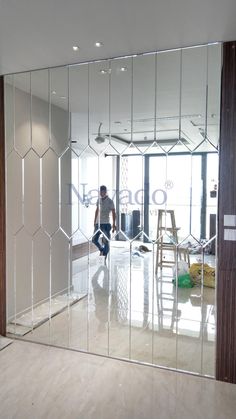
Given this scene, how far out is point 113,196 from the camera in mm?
3074

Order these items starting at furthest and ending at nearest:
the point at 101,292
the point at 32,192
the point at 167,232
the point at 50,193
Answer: the point at 101,292
the point at 50,193
the point at 32,192
the point at 167,232

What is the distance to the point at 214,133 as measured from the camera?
8.29 ft

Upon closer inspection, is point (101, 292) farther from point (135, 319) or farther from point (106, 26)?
point (106, 26)

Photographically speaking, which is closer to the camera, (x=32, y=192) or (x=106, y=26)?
(x=106, y=26)

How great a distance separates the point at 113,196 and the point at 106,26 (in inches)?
56.5

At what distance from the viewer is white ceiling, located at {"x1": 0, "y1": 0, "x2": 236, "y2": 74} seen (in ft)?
6.04

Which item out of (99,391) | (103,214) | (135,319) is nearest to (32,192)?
(103,214)

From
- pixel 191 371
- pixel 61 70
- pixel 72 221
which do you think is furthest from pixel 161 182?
pixel 191 371

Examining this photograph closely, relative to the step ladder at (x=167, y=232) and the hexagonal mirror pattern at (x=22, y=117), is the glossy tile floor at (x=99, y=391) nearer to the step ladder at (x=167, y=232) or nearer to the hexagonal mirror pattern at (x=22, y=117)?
the step ladder at (x=167, y=232)

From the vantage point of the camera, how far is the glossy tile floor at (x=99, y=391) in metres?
2.03

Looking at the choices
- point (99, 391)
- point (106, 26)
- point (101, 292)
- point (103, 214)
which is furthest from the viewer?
point (101, 292)

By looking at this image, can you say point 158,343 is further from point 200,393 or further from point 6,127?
point 6,127

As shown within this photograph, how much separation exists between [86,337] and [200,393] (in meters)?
1.18

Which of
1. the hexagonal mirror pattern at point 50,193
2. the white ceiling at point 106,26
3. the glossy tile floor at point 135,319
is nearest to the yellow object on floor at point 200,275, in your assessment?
the glossy tile floor at point 135,319
